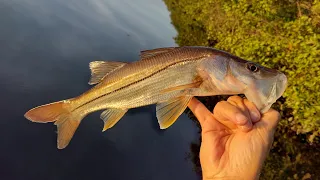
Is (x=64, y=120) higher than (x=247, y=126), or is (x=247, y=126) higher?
(x=64, y=120)

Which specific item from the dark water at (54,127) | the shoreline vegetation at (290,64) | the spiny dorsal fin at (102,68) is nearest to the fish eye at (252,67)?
the spiny dorsal fin at (102,68)

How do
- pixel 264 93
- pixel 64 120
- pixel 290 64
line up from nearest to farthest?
pixel 264 93 < pixel 64 120 < pixel 290 64

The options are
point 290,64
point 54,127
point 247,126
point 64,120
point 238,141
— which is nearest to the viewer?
point 247,126

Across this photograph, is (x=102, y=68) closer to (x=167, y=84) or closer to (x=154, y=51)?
(x=154, y=51)

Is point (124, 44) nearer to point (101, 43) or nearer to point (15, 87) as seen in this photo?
point (101, 43)

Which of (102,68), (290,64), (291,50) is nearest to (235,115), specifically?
(102,68)

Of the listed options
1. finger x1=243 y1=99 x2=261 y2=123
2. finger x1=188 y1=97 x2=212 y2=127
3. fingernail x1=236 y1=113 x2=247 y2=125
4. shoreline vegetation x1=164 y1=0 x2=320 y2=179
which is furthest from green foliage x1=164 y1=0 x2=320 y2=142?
fingernail x1=236 y1=113 x2=247 y2=125
